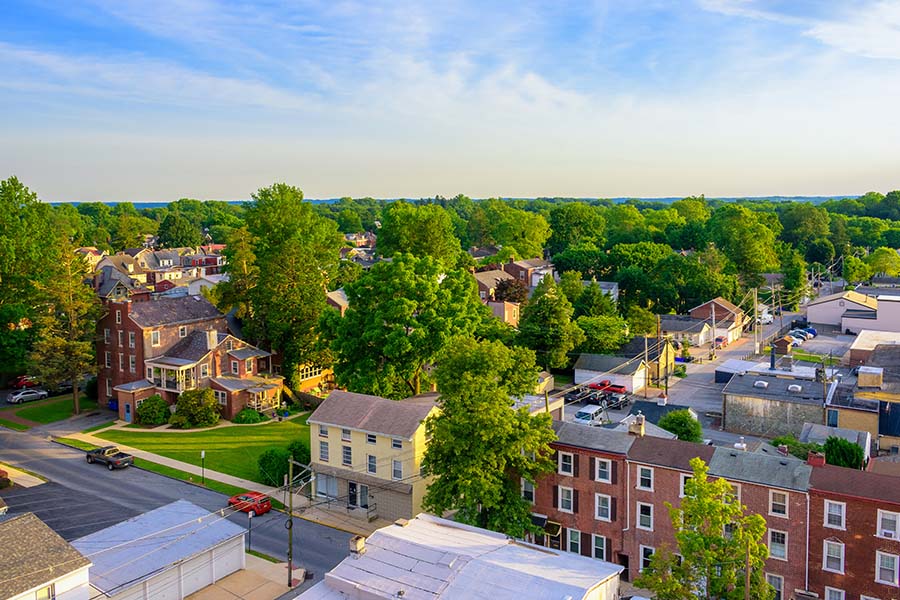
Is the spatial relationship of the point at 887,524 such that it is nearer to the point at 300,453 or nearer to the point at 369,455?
the point at 369,455

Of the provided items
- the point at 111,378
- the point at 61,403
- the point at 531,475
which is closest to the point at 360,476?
the point at 531,475

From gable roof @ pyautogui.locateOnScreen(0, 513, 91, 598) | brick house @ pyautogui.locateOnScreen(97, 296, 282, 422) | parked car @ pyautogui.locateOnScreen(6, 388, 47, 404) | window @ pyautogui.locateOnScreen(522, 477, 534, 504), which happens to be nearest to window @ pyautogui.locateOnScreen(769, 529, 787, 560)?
window @ pyautogui.locateOnScreen(522, 477, 534, 504)

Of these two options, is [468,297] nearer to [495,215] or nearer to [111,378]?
[111,378]

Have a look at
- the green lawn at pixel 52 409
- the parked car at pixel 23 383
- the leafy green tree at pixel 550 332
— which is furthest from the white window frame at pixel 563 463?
the parked car at pixel 23 383

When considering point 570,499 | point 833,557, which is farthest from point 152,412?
point 833,557

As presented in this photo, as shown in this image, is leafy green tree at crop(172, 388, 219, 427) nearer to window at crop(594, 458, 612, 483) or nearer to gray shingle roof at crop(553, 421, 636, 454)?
gray shingle roof at crop(553, 421, 636, 454)

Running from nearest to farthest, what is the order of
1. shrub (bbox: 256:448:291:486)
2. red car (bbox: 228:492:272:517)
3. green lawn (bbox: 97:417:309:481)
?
red car (bbox: 228:492:272:517), shrub (bbox: 256:448:291:486), green lawn (bbox: 97:417:309:481)

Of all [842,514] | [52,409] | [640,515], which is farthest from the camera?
[52,409]
